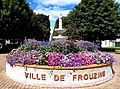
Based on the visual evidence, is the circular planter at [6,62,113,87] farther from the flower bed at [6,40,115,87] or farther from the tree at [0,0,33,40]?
the tree at [0,0,33,40]

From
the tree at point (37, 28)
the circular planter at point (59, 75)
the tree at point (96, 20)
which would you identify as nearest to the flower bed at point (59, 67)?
the circular planter at point (59, 75)

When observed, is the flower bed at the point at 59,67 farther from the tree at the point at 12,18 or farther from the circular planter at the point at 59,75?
the tree at the point at 12,18

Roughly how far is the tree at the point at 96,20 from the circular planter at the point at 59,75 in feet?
89.1

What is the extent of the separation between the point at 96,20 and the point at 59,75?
28.7m

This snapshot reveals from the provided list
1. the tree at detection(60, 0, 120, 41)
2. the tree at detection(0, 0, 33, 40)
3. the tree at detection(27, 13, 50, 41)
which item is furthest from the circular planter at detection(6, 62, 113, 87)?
the tree at detection(27, 13, 50, 41)

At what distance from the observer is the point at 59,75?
9836 mm

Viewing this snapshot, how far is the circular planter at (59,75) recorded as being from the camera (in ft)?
32.2

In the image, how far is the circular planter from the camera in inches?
386

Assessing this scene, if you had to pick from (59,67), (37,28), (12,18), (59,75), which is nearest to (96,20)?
(12,18)

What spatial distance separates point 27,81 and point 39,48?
3028mm

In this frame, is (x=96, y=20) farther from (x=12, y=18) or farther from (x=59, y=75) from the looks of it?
(x=59, y=75)

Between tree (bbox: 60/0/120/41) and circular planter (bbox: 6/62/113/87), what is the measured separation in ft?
89.1

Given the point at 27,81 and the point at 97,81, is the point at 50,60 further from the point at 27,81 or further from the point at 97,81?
the point at 97,81

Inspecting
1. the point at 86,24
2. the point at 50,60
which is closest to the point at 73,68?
the point at 50,60
